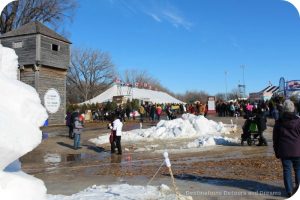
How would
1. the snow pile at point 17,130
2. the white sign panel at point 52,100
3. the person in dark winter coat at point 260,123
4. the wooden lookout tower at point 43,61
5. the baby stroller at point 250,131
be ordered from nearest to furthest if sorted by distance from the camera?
the snow pile at point 17,130 → the person in dark winter coat at point 260,123 → the baby stroller at point 250,131 → the wooden lookout tower at point 43,61 → the white sign panel at point 52,100

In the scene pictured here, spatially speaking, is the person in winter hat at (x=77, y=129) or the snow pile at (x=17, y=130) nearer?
the snow pile at (x=17, y=130)

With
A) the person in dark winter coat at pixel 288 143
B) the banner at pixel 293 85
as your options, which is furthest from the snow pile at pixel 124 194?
the banner at pixel 293 85

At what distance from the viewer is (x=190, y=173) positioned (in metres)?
10.8

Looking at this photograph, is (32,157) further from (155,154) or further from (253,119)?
(253,119)

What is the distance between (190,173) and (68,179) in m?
3.40

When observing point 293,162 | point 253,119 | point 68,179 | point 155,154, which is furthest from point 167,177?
point 253,119

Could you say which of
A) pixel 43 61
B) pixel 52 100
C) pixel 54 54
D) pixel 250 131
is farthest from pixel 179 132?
pixel 54 54

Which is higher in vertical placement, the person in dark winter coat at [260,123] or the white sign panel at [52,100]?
the white sign panel at [52,100]

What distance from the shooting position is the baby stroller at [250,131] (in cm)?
1700

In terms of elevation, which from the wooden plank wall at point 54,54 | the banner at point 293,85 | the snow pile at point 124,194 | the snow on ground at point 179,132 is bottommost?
the snow pile at point 124,194

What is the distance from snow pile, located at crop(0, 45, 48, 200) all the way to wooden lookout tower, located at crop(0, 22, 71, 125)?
27.7 metres

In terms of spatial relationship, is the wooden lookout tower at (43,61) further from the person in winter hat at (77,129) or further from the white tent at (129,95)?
the white tent at (129,95)

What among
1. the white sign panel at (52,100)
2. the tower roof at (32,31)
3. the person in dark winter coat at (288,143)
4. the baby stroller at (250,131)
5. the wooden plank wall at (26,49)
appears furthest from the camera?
the white sign panel at (52,100)

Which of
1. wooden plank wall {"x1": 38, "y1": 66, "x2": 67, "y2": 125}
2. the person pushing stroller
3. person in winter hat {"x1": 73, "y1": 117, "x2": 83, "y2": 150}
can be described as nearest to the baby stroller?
the person pushing stroller
